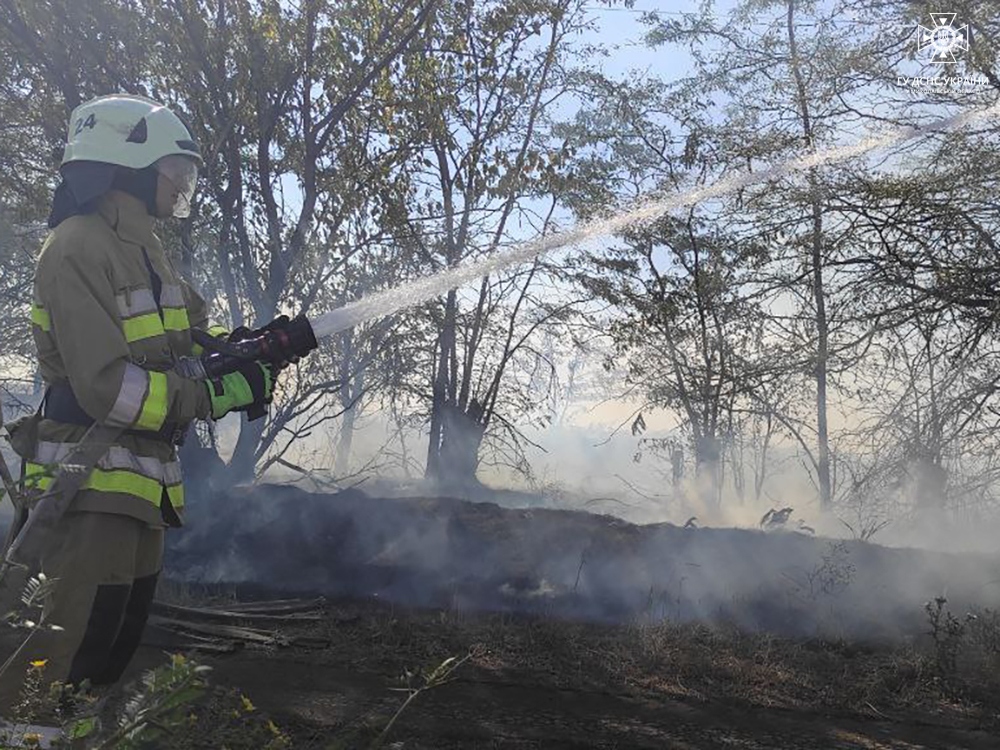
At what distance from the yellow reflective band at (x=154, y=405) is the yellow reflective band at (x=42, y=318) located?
335 mm

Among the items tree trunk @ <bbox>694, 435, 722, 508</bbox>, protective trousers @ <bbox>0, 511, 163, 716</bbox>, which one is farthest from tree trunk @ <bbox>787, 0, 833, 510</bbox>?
protective trousers @ <bbox>0, 511, 163, 716</bbox>

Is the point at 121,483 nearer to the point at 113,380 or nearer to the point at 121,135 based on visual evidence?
the point at 113,380

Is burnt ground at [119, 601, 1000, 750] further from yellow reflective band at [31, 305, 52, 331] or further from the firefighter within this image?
yellow reflective band at [31, 305, 52, 331]

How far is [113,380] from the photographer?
2143 millimetres

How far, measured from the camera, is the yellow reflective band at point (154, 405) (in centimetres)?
219

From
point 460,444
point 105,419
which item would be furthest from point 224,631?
point 460,444

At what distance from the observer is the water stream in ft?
22.1

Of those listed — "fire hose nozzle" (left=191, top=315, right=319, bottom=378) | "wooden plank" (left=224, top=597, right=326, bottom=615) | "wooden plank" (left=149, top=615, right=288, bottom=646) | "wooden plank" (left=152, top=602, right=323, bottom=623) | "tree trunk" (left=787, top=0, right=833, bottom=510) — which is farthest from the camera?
"tree trunk" (left=787, top=0, right=833, bottom=510)

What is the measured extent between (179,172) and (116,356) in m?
0.69

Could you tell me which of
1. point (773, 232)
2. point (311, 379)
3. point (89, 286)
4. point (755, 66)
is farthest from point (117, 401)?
point (755, 66)

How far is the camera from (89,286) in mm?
2182

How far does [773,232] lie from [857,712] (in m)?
→ 3.96

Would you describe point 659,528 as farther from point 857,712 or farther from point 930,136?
point 930,136

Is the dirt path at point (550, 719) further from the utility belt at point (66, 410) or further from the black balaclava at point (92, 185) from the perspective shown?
the black balaclava at point (92, 185)
